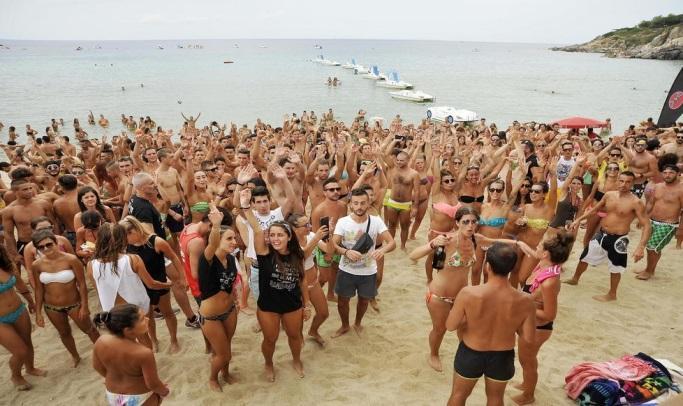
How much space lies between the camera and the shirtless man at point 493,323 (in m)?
3.15

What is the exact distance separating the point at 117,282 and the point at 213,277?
43.3 inches

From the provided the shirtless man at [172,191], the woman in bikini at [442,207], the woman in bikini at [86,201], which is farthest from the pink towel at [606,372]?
the woman in bikini at [86,201]

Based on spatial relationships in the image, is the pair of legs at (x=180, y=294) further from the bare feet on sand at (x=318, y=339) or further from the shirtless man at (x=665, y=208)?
the shirtless man at (x=665, y=208)

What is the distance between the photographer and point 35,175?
26.1 feet

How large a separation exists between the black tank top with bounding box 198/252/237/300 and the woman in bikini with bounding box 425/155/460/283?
2.89 metres

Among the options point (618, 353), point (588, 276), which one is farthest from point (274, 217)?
point (588, 276)

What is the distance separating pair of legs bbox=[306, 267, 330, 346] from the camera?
4770 mm

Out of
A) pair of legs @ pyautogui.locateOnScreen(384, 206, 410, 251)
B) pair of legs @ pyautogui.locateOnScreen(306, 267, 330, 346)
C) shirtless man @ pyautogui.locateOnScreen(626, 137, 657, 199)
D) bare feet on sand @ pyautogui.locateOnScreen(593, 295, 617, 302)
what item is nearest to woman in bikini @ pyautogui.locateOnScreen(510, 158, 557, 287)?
bare feet on sand @ pyautogui.locateOnScreen(593, 295, 617, 302)

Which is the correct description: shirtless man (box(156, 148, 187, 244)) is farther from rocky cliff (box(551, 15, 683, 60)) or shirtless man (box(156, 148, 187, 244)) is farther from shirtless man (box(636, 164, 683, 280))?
rocky cliff (box(551, 15, 683, 60))

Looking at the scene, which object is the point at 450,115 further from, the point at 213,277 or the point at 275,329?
the point at 213,277

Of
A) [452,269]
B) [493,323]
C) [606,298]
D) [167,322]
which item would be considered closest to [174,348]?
[167,322]

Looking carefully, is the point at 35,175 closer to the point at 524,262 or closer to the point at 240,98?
the point at 524,262

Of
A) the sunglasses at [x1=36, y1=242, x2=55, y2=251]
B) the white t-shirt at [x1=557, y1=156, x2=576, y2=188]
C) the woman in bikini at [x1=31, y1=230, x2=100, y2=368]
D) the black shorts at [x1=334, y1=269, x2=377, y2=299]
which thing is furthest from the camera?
the white t-shirt at [x1=557, y1=156, x2=576, y2=188]

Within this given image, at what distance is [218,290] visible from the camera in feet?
12.9
